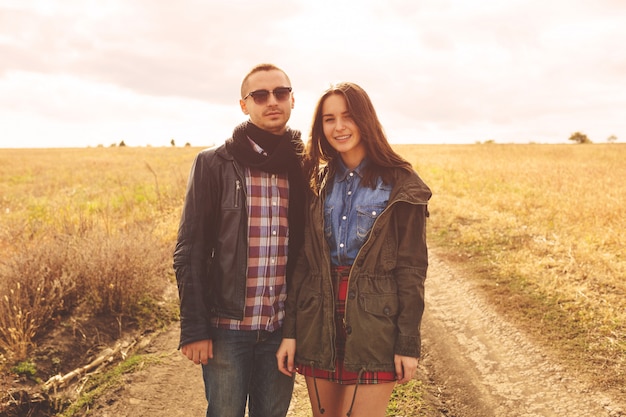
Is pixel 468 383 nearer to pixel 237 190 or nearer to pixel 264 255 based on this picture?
pixel 264 255

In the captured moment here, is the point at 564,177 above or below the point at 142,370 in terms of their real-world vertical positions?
above

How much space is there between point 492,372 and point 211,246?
319 cm

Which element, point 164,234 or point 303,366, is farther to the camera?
point 164,234

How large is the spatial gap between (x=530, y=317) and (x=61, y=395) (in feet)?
15.8

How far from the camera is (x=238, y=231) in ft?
7.66

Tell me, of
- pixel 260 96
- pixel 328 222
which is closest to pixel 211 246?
pixel 328 222

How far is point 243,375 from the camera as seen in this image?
2355 millimetres

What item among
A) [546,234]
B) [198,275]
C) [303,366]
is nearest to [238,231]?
[198,275]

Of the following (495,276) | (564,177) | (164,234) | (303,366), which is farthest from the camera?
(564,177)

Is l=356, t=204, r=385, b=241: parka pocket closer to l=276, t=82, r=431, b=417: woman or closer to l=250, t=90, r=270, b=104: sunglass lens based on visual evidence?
l=276, t=82, r=431, b=417: woman

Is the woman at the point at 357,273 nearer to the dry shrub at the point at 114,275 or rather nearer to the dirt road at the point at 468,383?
the dirt road at the point at 468,383

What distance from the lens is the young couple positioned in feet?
7.39

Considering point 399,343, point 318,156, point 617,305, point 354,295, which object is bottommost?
point 617,305

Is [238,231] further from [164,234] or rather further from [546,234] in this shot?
[546,234]
